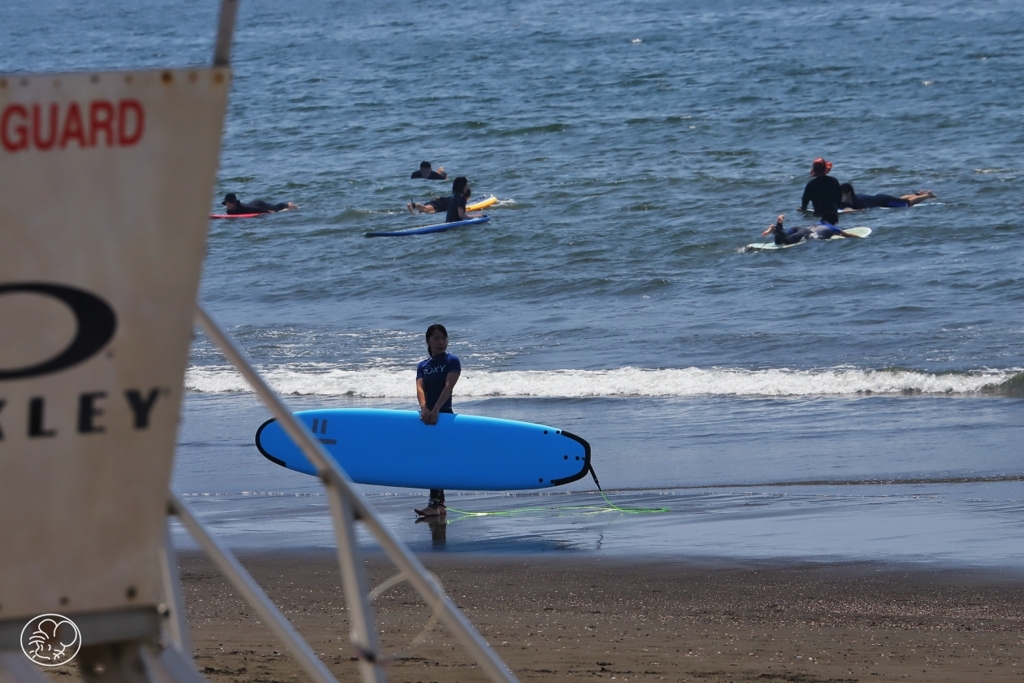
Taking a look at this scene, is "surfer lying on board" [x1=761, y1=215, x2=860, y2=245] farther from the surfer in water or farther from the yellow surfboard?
the yellow surfboard

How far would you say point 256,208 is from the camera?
2361 cm

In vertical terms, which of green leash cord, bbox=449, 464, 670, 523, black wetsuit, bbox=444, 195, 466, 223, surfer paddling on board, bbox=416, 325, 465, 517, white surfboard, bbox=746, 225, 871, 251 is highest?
black wetsuit, bbox=444, 195, 466, 223

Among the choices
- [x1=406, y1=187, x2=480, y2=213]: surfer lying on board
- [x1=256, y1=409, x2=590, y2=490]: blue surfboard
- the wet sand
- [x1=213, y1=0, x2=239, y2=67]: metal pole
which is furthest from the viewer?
[x1=406, y1=187, x2=480, y2=213]: surfer lying on board

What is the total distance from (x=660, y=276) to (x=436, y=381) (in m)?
9.80

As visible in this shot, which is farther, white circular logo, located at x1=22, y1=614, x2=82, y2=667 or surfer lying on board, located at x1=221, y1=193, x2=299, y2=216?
surfer lying on board, located at x1=221, y1=193, x2=299, y2=216

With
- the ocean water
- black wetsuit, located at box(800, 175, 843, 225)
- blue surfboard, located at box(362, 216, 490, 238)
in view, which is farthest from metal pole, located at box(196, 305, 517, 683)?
blue surfboard, located at box(362, 216, 490, 238)

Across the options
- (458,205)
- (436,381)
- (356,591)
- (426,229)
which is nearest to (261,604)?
Result: (356,591)

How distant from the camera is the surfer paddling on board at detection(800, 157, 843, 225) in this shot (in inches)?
742

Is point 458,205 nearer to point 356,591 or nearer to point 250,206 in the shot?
point 250,206

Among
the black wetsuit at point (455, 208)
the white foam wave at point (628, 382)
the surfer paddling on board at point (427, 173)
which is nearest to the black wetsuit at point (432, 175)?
the surfer paddling on board at point (427, 173)

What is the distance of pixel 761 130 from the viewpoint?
90.7 feet

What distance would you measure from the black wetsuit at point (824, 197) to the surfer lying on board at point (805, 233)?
0.32m

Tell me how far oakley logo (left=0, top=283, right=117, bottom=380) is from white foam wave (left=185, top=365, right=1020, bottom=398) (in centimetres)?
962

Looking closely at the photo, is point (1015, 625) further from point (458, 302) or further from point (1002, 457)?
point (458, 302)
